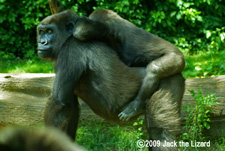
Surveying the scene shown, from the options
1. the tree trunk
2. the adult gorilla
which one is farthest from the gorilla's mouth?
the tree trunk

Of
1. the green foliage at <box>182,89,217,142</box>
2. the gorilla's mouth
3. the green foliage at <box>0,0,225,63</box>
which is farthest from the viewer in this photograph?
the green foliage at <box>0,0,225,63</box>

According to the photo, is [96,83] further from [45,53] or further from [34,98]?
[34,98]

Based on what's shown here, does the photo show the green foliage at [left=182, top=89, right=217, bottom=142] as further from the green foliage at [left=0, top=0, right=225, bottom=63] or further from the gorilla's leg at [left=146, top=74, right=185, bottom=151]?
the green foliage at [left=0, top=0, right=225, bottom=63]

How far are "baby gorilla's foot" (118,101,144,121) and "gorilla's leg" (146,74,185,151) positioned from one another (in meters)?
0.08

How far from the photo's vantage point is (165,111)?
3125 mm

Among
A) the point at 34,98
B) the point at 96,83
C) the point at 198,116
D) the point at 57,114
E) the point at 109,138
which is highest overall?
the point at 96,83

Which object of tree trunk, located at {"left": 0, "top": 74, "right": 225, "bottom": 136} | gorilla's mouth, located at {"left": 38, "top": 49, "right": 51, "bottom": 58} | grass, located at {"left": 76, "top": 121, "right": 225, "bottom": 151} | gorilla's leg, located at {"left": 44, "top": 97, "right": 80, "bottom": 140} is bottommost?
grass, located at {"left": 76, "top": 121, "right": 225, "bottom": 151}

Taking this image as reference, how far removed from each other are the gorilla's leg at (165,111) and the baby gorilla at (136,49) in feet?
0.24

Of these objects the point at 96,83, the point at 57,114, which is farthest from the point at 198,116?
the point at 57,114

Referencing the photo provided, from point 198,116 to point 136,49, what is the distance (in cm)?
140

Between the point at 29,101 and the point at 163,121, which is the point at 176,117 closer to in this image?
the point at 163,121

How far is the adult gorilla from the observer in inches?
121

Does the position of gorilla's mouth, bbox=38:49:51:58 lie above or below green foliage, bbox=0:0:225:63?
above

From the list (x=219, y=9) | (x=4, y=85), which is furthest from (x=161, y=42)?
(x=219, y=9)
